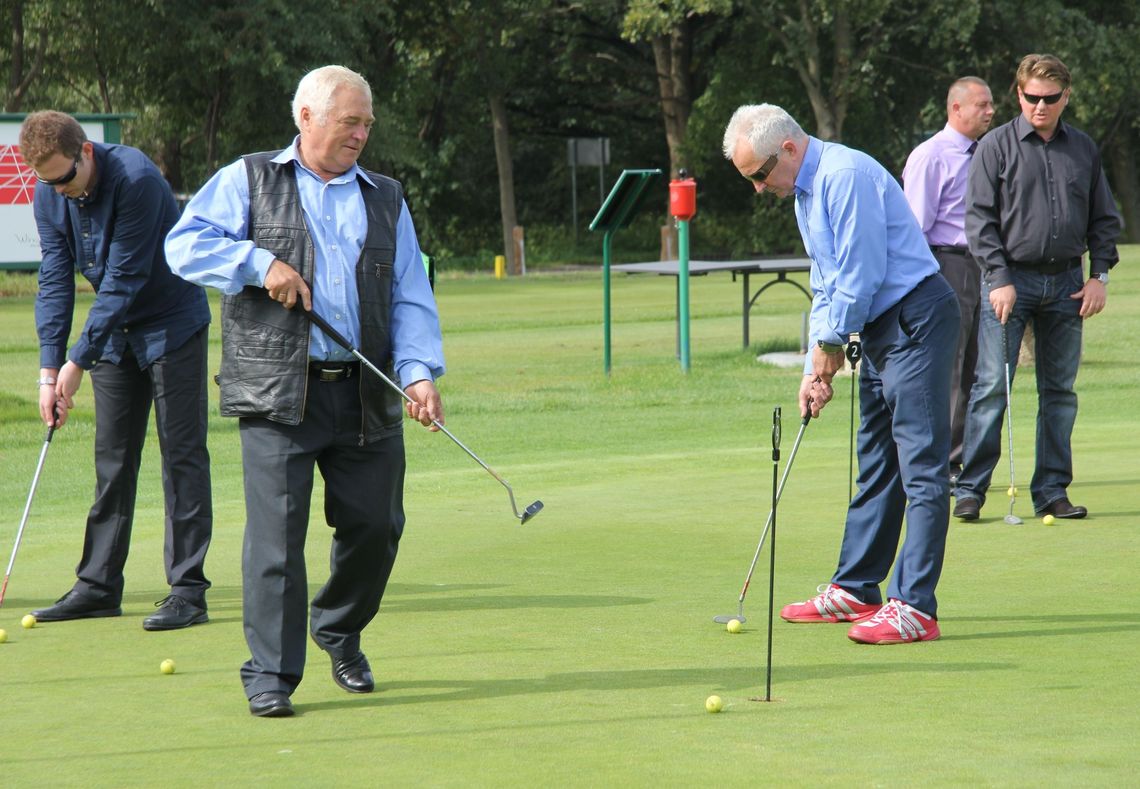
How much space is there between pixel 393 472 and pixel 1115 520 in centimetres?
411

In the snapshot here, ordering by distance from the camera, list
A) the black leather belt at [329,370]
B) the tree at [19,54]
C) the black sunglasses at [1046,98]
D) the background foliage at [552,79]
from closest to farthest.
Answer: the black leather belt at [329,370], the black sunglasses at [1046,98], the tree at [19,54], the background foliage at [552,79]

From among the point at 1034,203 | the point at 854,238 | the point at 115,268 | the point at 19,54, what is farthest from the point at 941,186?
the point at 19,54

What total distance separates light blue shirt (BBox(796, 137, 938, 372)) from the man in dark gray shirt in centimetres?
232

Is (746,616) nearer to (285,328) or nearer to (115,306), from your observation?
(285,328)

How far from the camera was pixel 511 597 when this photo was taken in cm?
628

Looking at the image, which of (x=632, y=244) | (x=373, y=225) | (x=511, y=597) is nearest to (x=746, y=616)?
(x=511, y=597)

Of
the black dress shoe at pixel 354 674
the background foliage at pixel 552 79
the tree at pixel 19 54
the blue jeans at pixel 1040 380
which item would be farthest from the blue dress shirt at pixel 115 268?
the tree at pixel 19 54

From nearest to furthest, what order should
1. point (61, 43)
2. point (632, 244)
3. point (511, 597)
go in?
1. point (511, 597)
2. point (61, 43)
3. point (632, 244)

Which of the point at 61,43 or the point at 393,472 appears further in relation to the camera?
the point at 61,43

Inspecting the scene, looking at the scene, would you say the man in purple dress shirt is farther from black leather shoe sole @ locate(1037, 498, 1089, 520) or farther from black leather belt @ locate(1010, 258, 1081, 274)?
black leather shoe sole @ locate(1037, 498, 1089, 520)

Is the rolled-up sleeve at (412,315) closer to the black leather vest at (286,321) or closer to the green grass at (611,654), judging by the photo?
the black leather vest at (286,321)

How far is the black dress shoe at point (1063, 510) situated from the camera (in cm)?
771

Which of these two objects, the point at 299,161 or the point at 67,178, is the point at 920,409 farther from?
the point at 67,178

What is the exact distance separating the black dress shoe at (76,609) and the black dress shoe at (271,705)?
1.82 m
